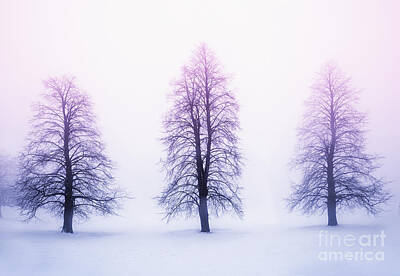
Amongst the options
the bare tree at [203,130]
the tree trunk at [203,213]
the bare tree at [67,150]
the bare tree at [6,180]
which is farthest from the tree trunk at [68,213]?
the bare tree at [6,180]

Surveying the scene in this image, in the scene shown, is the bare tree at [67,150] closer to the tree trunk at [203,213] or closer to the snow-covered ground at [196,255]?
the snow-covered ground at [196,255]

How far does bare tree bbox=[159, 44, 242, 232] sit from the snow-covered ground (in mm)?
2652

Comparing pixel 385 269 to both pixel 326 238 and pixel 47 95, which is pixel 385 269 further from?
pixel 47 95

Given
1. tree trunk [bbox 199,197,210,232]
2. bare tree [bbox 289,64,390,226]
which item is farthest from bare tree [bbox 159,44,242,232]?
bare tree [bbox 289,64,390,226]

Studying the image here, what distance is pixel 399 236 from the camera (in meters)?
12.9

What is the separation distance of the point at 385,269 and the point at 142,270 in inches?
314

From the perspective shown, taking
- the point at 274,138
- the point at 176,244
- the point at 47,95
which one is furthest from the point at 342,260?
the point at 274,138

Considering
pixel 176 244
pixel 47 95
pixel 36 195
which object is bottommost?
pixel 176 244

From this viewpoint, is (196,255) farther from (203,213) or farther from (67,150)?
(67,150)

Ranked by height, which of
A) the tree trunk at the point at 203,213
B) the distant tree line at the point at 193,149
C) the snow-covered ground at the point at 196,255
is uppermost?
the distant tree line at the point at 193,149

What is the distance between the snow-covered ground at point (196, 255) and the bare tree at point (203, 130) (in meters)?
2.65

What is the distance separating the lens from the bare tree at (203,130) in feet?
52.5

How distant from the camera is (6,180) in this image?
39.3 meters

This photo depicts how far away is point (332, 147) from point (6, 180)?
4247 cm
